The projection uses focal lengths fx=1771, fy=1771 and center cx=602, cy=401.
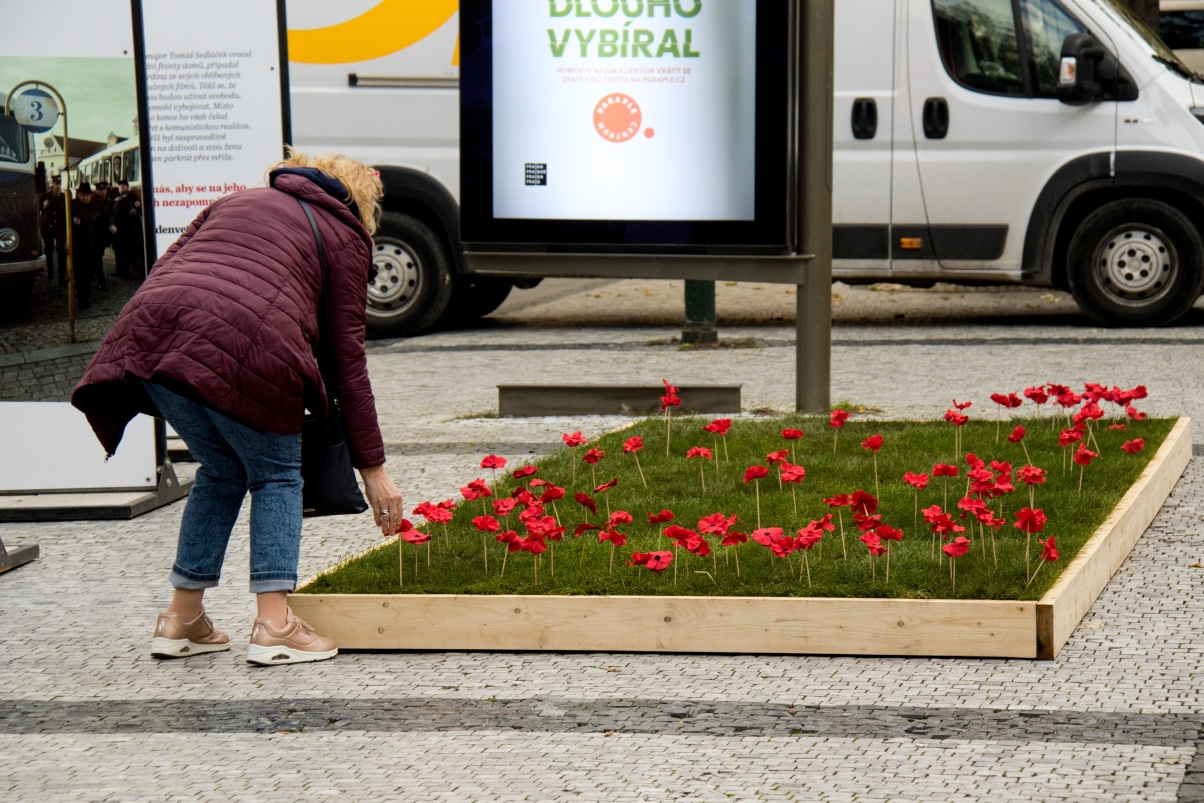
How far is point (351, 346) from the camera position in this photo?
16.9 feet

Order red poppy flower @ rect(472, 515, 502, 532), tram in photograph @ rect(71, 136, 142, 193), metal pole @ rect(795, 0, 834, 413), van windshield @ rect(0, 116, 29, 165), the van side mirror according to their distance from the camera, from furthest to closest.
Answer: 1. the van side mirror
2. metal pole @ rect(795, 0, 834, 413)
3. tram in photograph @ rect(71, 136, 142, 193)
4. van windshield @ rect(0, 116, 29, 165)
5. red poppy flower @ rect(472, 515, 502, 532)

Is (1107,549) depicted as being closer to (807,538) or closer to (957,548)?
(957,548)

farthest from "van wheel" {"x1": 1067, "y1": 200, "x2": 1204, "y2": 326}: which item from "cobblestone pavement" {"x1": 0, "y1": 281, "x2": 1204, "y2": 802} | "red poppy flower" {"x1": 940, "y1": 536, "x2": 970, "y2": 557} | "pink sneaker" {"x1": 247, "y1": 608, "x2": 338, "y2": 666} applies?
"pink sneaker" {"x1": 247, "y1": 608, "x2": 338, "y2": 666}

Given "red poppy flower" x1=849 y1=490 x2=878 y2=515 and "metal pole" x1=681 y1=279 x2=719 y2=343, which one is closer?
"red poppy flower" x1=849 y1=490 x2=878 y2=515

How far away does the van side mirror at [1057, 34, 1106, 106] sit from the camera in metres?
12.4

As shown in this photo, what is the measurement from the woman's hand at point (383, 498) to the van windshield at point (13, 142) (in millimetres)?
3116

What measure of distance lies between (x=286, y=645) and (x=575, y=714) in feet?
3.34

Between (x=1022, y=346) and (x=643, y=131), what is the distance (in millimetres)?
3899

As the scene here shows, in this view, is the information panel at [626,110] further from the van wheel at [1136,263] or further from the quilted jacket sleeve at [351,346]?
the quilted jacket sleeve at [351,346]

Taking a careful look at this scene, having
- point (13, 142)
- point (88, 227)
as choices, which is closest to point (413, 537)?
point (88, 227)

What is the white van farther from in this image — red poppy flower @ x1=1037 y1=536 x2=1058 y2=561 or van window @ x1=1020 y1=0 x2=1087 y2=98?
red poppy flower @ x1=1037 y1=536 x2=1058 y2=561

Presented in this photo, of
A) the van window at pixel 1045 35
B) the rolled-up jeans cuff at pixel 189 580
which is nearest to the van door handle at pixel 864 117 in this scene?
the van window at pixel 1045 35

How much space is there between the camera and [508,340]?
13.6 metres

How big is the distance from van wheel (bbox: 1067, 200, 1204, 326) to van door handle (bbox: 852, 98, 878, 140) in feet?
5.42
